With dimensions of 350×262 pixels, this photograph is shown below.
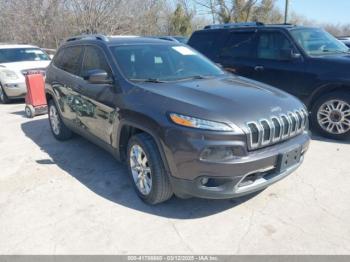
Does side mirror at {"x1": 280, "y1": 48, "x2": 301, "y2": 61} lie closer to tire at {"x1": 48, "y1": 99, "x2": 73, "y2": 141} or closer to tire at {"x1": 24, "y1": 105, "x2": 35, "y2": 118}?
tire at {"x1": 48, "y1": 99, "x2": 73, "y2": 141}

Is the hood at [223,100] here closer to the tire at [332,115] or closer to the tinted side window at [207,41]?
the tire at [332,115]

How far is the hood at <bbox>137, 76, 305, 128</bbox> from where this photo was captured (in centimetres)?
302

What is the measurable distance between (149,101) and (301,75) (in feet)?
11.1

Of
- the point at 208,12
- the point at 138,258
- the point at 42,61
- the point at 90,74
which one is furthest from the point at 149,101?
the point at 208,12

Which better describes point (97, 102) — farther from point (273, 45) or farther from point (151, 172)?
point (273, 45)

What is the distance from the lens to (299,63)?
18.6ft

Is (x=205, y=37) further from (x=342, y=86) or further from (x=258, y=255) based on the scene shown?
(x=258, y=255)

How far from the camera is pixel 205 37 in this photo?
7309mm

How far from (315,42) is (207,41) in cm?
222

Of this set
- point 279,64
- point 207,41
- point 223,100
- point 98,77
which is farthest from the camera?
point 207,41

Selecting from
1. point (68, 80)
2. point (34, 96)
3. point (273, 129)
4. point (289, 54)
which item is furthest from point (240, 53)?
point (34, 96)

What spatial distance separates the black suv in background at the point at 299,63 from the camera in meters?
5.33

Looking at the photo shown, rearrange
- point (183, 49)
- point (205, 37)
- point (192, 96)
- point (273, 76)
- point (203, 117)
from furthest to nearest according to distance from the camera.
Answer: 1. point (205, 37)
2. point (273, 76)
3. point (183, 49)
4. point (192, 96)
5. point (203, 117)

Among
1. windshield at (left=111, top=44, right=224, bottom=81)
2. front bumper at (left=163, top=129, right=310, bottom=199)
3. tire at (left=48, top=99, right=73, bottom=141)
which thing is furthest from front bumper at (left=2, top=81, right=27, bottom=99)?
front bumper at (left=163, top=129, right=310, bottom=199)
